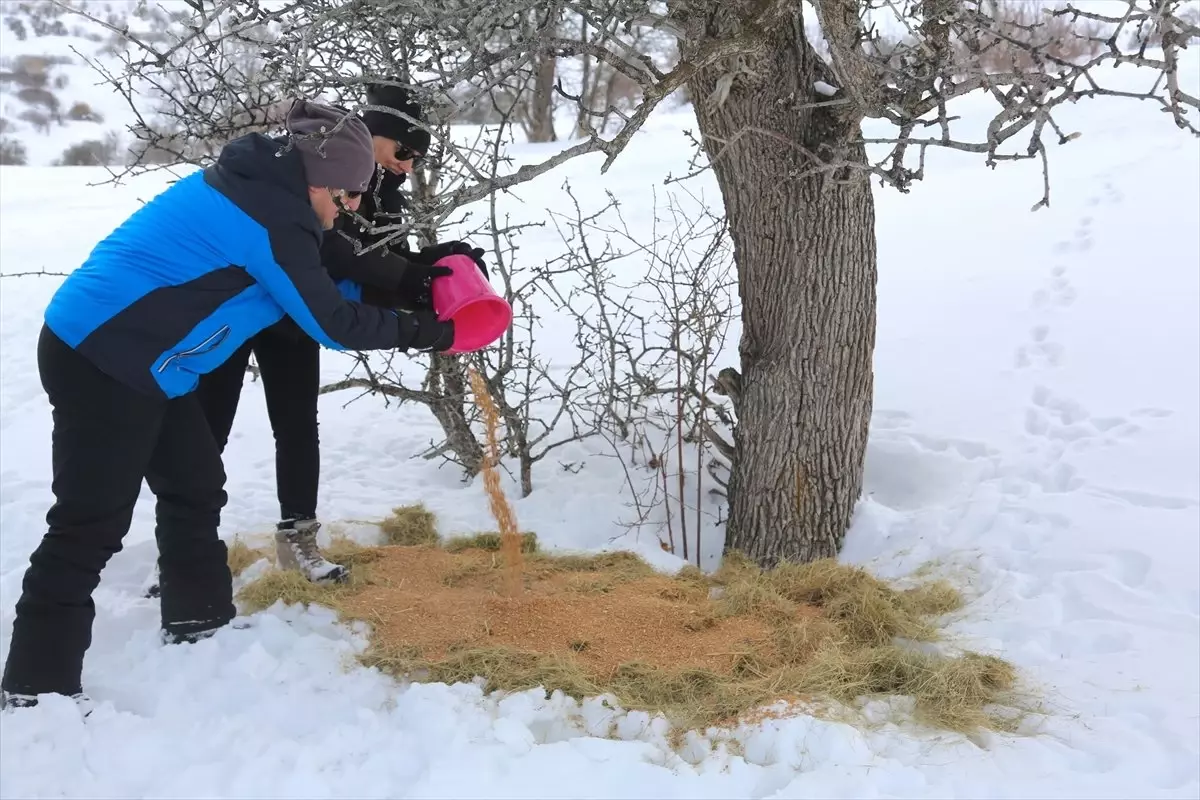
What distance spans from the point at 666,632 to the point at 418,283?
1400mm

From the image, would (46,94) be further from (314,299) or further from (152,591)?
(314,299)

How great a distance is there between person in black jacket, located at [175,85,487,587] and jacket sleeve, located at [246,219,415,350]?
0.73 feet

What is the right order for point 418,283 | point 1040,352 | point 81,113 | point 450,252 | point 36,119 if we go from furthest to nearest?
1. point 81,113
2. point 36,119
3. point 1040,352
4. point 450,252
5. point 418,283

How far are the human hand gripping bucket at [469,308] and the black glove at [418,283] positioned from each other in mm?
26

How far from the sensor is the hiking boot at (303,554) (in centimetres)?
333

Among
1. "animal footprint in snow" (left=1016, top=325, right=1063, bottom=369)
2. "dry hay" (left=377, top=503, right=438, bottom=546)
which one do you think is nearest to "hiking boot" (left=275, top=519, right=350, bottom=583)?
"dry hay" (left=377, top=503, right=438, bottom=546)

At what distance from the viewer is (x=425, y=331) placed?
2.90 m

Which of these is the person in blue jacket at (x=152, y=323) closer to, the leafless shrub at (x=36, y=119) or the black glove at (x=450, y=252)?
the black glove at (x=450, y=252)

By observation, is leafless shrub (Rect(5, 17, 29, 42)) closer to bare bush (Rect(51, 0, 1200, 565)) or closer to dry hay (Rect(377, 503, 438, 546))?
bare bush (Rect(51, 0, 1200, 565))

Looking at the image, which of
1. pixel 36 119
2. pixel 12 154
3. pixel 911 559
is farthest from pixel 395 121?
pixel 36 119

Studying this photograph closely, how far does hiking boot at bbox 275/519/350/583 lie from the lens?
3328mm

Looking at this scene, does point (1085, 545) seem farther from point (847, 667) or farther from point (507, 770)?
point (507, 770)

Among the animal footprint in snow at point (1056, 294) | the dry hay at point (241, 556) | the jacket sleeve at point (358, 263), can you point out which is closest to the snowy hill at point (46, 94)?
the dry hay at point (241, 556)

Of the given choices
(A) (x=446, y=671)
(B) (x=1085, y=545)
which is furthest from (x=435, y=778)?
(B) (x=1085, y=545)
